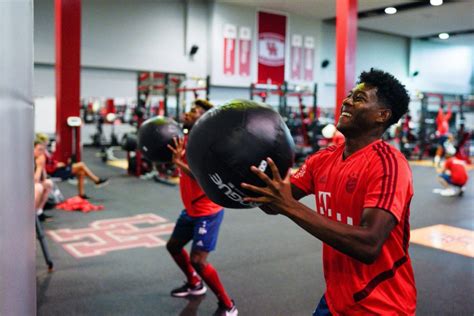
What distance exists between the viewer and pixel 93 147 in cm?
1476

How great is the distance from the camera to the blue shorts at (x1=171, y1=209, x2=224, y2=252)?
9.46ft

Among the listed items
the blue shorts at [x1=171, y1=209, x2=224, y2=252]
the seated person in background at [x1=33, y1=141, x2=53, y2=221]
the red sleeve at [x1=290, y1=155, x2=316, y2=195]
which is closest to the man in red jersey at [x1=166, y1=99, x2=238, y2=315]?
the blue shorts at [x1=171, y1=209, x2=224, y2=252]

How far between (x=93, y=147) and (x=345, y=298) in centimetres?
1409

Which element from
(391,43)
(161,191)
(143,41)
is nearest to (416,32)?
(391,43)

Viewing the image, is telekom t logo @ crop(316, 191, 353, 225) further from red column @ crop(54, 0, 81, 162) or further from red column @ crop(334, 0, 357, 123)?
red column @ crop(54, 0, 81, 162)

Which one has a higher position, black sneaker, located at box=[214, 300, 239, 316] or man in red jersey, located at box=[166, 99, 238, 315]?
man in red jersey, located at box=[166, 99, 238, 315]

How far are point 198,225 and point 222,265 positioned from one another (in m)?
1.16

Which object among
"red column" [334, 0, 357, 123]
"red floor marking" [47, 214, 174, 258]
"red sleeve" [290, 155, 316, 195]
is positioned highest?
"red column" [334, 0, 357, 123]

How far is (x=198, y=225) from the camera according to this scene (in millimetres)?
2932

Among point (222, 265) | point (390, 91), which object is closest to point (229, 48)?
point (222, 265)

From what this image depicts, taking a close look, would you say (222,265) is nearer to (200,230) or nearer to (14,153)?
(200,230)

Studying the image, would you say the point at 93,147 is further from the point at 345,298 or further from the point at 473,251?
the point at 345,298

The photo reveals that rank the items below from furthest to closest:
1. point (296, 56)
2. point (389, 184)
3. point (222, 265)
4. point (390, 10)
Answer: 1. point (296, 56)
2. point (390, 10)
3. point (222, 265)
4. point (389, 184)

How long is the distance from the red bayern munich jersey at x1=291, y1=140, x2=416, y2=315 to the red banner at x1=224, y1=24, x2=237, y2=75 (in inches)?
503
